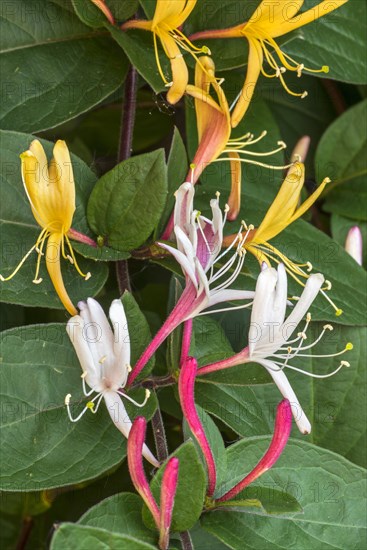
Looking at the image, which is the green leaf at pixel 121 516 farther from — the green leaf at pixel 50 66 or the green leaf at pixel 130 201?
the green leaf at pixel 50 66

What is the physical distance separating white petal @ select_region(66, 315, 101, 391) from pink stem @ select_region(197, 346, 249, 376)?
96 millimetres

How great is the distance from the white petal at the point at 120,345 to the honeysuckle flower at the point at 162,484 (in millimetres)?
81

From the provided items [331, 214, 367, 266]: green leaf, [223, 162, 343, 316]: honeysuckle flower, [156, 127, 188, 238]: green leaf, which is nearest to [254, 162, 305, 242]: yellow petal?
[223, 162, 343, 316]: honeysuckle flower

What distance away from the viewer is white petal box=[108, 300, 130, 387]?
0.70 meters

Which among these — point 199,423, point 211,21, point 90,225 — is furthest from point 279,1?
point 199,423

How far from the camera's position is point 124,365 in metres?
0.72

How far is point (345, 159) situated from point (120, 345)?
22.2 inches

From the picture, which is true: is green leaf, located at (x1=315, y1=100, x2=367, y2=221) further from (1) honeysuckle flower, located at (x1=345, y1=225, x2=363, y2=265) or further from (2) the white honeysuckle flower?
(2) the white honeysuckle flower

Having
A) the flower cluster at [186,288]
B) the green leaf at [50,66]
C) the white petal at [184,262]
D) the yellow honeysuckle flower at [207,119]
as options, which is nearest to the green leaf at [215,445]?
the flower cluster at [186,288]

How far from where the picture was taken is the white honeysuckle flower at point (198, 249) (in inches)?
27.8

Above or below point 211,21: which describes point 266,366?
below

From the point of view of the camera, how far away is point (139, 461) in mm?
660

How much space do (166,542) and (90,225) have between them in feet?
1.03

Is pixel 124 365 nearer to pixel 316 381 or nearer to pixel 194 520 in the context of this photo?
pixel 194 520
